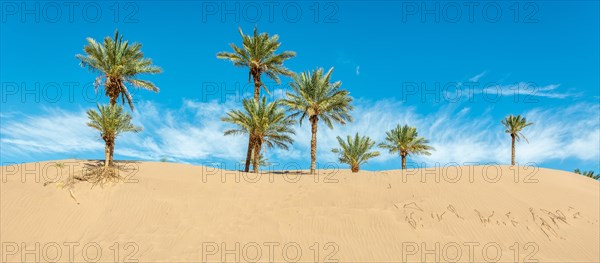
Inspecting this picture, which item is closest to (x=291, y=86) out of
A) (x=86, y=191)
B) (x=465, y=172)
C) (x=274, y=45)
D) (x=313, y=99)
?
(x=313, y=99)

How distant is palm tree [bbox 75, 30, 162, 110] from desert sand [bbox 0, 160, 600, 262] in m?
6.60

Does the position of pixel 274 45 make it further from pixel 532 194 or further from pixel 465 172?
pixel 532 194

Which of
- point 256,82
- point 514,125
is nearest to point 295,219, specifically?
point 256,82

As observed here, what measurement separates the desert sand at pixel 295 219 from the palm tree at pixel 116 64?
21.7 ft

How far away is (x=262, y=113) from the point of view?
2380 cm

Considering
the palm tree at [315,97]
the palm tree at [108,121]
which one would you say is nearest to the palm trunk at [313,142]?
the palm tree at [315,97]

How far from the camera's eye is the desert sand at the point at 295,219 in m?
11.2

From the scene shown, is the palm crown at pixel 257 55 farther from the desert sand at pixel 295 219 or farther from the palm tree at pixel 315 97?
the desert sand at pixel 295 219

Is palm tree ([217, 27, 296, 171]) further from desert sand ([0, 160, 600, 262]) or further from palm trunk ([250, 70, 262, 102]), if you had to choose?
desert sand ([0, 160, 600, 262])

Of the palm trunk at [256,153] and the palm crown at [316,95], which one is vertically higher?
the palm crown at [316,95]

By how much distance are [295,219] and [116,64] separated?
16.3 metres

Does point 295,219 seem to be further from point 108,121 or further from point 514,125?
point 514,125

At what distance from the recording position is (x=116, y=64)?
876 inches

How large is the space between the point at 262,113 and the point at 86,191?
11.6 meters
